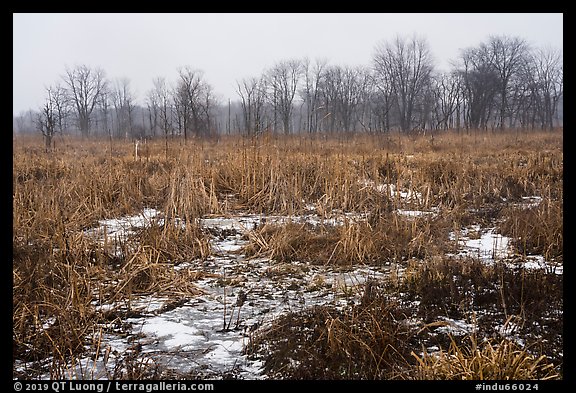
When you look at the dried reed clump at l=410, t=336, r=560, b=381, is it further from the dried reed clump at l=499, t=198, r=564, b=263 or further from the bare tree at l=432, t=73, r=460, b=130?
the bare tree at l=432, t=73, r=460, b=130

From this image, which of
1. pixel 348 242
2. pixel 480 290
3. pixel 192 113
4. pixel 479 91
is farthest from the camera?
pixel 479 91

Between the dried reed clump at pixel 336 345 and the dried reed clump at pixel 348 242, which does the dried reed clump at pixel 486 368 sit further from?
the dried reed clump at pixel 348 242

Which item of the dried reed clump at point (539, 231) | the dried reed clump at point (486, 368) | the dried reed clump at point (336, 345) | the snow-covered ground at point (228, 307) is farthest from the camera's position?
the dried reed clump at point (539, 231)

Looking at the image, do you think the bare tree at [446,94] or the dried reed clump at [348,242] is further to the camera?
the bare tree at [446,94]

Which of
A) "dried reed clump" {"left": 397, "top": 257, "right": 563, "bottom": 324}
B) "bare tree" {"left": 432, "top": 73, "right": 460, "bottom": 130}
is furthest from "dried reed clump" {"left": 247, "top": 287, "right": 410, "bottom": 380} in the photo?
"bare tree" {"left": 432, "top": 73, "right": 460, "bottom": 130}

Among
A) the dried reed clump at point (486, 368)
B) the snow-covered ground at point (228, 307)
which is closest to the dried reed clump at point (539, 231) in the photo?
the snow-covered ground at point (228, 307)

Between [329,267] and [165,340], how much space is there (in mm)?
1999

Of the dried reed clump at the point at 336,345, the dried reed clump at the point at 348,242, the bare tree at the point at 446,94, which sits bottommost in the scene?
the dried reed clump at the point at 336,345

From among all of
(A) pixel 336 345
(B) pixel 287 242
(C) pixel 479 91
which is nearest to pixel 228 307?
(A) pixel 336 345

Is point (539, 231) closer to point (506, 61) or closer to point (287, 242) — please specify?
point (287, 242)
